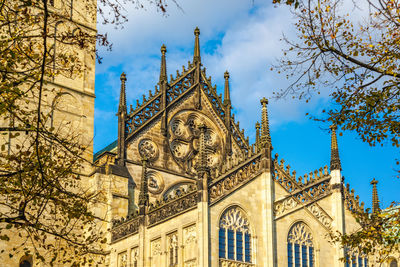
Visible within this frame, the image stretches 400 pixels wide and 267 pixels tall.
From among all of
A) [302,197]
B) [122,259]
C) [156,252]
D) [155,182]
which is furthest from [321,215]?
[122,259]

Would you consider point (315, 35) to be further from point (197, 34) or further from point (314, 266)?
point (197, 34)

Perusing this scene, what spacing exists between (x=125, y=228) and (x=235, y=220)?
675 centimetres

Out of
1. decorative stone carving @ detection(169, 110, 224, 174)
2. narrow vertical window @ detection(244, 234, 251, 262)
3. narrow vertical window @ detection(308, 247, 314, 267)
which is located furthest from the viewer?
decorative stone carving @ detection(169, 110, 224, 174)

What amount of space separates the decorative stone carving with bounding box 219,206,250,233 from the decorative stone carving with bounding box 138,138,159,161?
31.5 ft

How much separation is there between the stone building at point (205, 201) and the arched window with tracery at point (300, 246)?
0.17 feet

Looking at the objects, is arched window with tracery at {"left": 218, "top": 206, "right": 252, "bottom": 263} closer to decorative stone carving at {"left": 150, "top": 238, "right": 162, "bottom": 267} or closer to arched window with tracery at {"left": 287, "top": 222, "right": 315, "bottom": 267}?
arched window with tracery at {"left": 287, "top": 222, "right": 315, "bottom": 267}

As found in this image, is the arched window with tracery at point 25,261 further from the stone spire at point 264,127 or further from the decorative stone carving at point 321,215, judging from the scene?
the decorative stone carving at point 321,215

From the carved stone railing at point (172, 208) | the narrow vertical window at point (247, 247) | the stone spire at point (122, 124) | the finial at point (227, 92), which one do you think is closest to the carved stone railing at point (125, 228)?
the carved stone railing at point (172, 208)

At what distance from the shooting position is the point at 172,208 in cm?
3031

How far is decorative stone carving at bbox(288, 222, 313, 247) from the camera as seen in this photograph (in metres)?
31.7

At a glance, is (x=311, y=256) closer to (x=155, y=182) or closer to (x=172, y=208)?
(x=172, y=208)

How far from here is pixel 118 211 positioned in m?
35.6

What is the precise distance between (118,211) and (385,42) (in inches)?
916

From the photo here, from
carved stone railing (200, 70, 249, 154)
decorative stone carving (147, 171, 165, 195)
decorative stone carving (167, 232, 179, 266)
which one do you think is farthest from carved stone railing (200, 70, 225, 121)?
decorative stone carving (167, 232, 179, 266)
